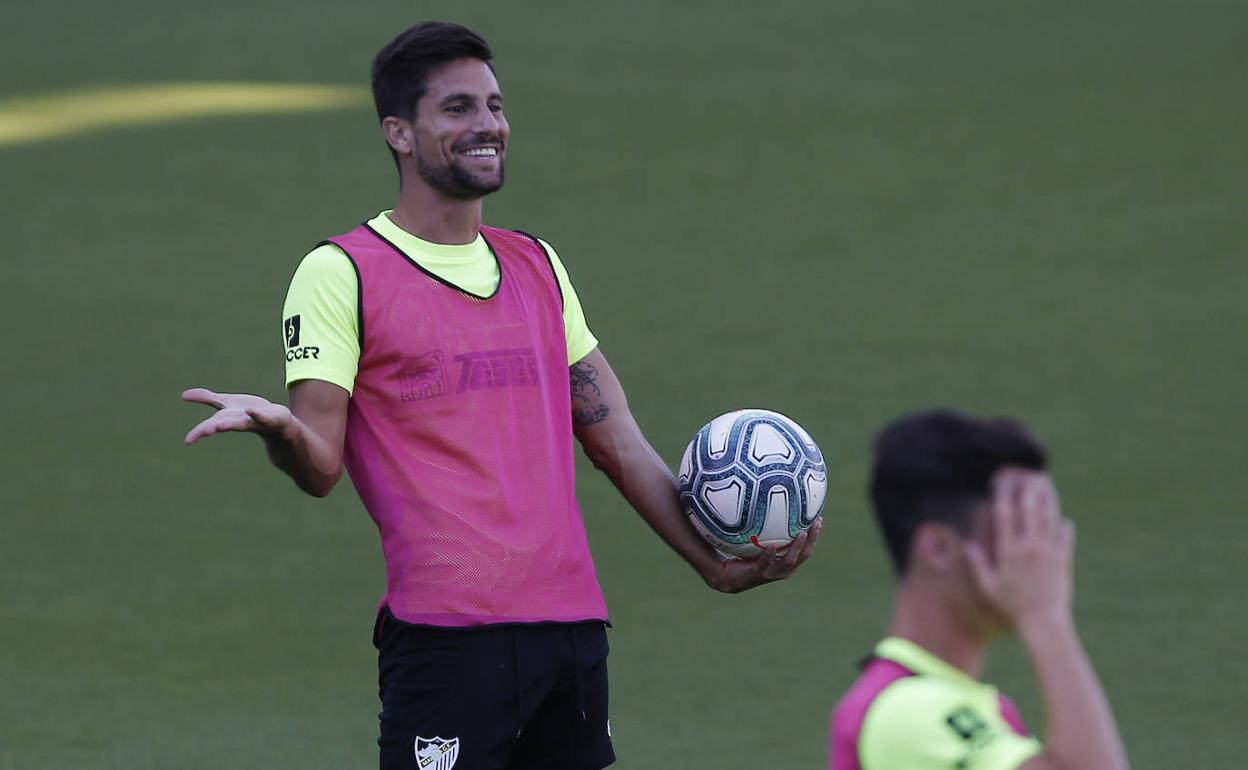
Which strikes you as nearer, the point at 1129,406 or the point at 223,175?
the point at 1129,406

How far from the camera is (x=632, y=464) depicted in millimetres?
4891

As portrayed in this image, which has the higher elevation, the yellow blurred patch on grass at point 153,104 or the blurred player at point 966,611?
the yellow blurred patch on grass at point 153,104

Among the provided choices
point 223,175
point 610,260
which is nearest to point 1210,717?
point 610,260

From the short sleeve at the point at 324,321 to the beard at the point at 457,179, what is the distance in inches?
12.1

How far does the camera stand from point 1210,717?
7.71 metres

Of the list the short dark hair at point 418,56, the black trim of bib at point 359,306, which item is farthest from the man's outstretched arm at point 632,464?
the short dark hair at point 418,56

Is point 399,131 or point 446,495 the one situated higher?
point 399,131

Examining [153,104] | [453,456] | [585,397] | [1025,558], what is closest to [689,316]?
[153,104]

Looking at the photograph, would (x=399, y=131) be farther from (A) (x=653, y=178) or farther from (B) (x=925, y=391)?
(A) (x=653, y=178)

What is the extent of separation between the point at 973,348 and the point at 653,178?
4942 millimetres

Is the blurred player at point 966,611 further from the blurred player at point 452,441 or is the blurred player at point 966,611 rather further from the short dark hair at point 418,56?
the short dark hair at point 418,56

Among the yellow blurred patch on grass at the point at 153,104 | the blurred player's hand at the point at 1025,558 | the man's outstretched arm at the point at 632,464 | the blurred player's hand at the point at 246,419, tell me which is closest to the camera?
the blurred player's hand at the point at 1025,558

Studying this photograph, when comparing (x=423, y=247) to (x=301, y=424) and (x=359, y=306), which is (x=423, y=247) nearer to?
(x=359, y=306)

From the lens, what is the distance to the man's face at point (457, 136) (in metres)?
4.64
